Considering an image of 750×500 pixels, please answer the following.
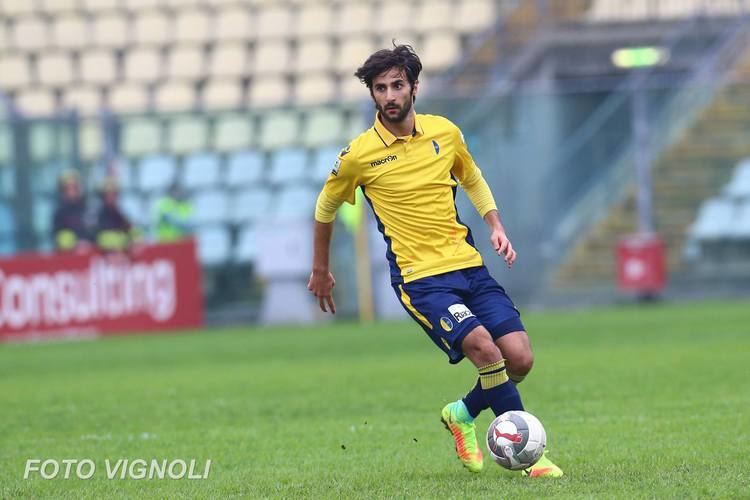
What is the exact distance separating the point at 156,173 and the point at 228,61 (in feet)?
16.8

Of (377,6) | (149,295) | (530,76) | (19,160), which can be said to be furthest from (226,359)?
(377,6)

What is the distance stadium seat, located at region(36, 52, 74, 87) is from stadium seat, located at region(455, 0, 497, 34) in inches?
276

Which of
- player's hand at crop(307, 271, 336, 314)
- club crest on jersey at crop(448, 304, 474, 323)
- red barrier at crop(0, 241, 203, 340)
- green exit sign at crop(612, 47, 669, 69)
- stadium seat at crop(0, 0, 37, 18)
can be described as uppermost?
stadium seat at crop(0, 0, 37, 18)

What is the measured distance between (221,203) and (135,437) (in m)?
12.4

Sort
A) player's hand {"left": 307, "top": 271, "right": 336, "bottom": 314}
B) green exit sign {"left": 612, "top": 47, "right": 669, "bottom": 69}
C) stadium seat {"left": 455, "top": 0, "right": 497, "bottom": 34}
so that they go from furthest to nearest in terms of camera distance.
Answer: stadium seat {"left": 455, "top": 0, "right": 497, "bottom": 34} < green exit sign {"left": 612, "top": 47, "right": 669, "bottom": 69} < player's hand {"left": 307, "top": 271, "right": 336, "bottom": 314}

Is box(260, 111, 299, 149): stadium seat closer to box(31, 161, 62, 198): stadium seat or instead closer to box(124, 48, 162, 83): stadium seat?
box(31, 161, 62, 198): stadium seat

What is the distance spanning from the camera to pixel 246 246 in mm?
20297

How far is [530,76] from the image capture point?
23219 mm

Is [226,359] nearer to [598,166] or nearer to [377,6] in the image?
[598,166]

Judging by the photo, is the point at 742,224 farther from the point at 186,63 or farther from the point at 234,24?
the point at 186,63

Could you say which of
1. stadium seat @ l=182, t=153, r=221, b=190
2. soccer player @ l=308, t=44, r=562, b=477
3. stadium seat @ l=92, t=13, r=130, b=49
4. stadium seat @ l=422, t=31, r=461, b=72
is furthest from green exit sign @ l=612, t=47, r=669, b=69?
soccer player @ l=308, t=44, r=562, b=477

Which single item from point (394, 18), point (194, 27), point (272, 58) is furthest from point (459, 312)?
point (194, 27)

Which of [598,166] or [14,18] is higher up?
[14,18]

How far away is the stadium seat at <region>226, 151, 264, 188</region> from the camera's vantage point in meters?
20.8
